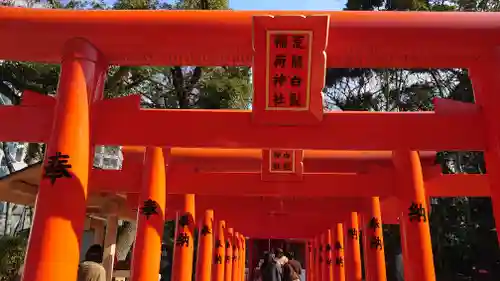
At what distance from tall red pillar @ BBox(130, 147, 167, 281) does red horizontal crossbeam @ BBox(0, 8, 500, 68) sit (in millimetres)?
2201

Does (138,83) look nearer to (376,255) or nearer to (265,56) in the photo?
(376,255)

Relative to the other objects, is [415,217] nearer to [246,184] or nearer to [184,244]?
[246,184]

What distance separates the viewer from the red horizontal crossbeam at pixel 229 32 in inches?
138

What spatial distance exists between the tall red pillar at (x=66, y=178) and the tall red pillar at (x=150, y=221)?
1.83 meters

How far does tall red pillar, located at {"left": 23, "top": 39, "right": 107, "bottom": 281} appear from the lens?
3186 mm

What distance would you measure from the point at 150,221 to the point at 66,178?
208cm

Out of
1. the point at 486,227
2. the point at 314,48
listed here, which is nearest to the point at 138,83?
the point at 314,48

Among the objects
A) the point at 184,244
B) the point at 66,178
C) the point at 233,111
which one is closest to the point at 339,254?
the point at 184,244

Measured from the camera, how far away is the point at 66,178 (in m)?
3.36

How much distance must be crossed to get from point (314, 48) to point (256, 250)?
18390 mm

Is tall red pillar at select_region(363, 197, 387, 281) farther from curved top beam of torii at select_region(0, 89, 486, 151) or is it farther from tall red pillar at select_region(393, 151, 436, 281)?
curved top beam of torii at select_region(0, 89, 486, 151)

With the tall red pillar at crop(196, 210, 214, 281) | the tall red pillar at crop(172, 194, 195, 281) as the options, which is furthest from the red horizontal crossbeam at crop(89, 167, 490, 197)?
the tall red pillar at crop(196, 210, 214, 281)

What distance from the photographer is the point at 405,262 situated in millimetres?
5078

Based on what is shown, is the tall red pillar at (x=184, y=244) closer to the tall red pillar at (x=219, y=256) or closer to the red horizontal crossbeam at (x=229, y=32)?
the tall red pillar at (x=219, y=256)
